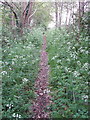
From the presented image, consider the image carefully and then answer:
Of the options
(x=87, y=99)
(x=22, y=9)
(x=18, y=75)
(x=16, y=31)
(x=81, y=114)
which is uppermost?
(x=22, y=9)

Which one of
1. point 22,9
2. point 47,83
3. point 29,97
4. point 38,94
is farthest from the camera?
point 22,9

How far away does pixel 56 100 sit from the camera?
4547mm

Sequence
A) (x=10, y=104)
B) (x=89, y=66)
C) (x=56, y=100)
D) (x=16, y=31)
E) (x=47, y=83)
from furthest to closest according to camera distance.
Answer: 1. (x=16, y=31)
2. (x=47, y=83)
3. (x=89, y=66)
4. (x=56, y=100)
5. (x=10, y=104)

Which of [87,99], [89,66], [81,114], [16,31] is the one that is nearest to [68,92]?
[87,99]

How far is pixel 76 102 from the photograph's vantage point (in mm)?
4203

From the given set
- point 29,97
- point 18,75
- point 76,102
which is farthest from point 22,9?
point 76,102

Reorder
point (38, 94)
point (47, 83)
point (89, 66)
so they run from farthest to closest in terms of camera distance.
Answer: point (47, 83), point (89, 66), point (38, 94)

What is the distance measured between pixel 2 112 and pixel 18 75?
2.19m

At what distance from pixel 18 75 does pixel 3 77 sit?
2.39 feet

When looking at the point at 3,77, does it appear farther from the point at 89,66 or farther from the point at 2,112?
the point at 89,66

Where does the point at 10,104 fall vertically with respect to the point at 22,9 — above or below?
below

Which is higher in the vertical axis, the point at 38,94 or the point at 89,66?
the point at 89,66

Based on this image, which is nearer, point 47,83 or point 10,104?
point 10,104

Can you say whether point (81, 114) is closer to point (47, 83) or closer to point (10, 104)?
point (10, 104)
